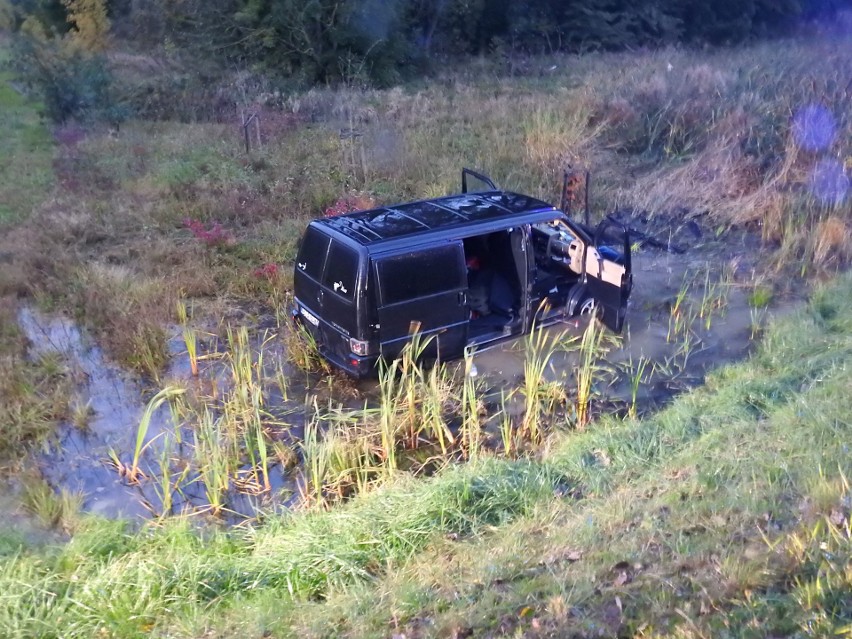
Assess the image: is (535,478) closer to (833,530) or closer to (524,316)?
(833,530)

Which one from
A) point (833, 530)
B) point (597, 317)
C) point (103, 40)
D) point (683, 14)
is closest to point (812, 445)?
point (833, 530)

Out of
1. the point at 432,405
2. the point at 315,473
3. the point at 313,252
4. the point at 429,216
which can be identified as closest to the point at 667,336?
the point at 429,216

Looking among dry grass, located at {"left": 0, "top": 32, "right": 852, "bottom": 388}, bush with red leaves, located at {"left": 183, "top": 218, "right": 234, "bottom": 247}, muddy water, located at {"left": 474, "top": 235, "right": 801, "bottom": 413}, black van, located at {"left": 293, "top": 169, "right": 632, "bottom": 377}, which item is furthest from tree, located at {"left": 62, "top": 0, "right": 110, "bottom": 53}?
black van, located at {"left": 293, "top": 169, "right": 632, "bottom": 377}

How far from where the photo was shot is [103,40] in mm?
27812

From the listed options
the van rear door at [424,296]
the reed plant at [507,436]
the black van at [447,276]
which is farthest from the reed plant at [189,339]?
the reed plant at [507,436]

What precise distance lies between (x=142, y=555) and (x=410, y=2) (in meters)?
26.1

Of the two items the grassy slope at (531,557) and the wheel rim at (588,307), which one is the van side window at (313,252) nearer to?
the grassy slope at (531,557)

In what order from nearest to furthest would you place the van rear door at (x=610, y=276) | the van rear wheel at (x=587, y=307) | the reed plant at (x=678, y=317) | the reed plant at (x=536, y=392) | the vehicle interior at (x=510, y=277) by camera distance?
the reed plant at (x=536, y=392) → the vehicle interior at (x=510, y=277) → the van rear door at (x=610, y=276) → the van rear wheel at (x=587, y=307) → the reed plant at (x=678, y=317)

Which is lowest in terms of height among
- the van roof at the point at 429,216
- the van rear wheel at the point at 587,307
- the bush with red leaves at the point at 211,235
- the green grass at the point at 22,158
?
the van rear wheel at the point at 587,307

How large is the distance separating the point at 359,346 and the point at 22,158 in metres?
11.5

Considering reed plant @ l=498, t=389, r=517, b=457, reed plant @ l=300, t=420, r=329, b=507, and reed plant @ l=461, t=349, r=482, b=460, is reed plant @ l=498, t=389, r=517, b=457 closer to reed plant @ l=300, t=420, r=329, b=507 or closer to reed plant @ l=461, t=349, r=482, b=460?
reed plant @ l=461, t=349, r=482, b=460

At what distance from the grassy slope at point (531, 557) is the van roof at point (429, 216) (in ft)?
8.63

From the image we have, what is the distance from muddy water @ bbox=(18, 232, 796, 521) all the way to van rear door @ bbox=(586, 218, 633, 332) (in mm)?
374

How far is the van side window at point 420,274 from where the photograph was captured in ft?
24.4
